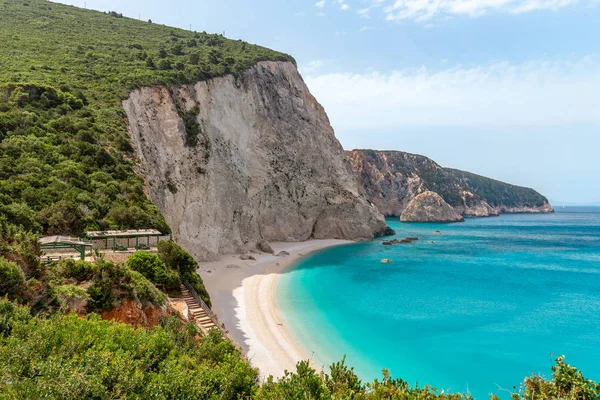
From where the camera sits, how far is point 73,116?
2916 cm

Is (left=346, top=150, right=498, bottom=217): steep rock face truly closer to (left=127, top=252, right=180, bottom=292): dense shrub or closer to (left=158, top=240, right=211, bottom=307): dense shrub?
(left=158, top=240, right=211, bottom=307): dense shrub

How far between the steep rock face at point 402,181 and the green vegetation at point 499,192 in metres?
15.6

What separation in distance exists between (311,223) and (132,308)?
160 ft

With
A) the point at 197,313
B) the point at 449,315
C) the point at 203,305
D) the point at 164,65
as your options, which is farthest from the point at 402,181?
the point at 197,313

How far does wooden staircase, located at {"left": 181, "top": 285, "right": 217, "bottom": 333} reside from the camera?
17.1m

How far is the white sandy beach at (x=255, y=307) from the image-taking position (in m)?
18.8

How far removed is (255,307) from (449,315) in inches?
576

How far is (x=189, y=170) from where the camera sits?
1522 inches

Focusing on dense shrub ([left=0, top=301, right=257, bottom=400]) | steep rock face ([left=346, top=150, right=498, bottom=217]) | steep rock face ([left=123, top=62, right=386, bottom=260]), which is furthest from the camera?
→ steep rock face ([left=346, top=150, right=498, bottom=217])

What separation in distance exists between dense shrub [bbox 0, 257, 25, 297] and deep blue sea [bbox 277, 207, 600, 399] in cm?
1418

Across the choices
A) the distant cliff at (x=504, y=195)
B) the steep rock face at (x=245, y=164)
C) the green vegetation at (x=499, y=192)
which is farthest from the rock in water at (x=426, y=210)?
the distant cliff at (x=504, y=195)

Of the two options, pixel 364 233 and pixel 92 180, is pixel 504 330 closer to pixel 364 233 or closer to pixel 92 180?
pixel 92 180

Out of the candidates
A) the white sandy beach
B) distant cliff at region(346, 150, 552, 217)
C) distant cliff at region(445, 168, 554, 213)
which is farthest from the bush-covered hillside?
distant cliff at region(445, 168, 554, 213)

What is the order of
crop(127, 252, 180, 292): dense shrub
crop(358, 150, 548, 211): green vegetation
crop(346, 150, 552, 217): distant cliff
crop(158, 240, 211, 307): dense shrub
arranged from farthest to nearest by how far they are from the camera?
crop(358, 150, 548, 211): green vegetation → crop(346, 150, 552, 217): distant cliff → crop(158, 240, 211, 307): dense shrub → crop(127, 252, 180, 292): dense shrub
